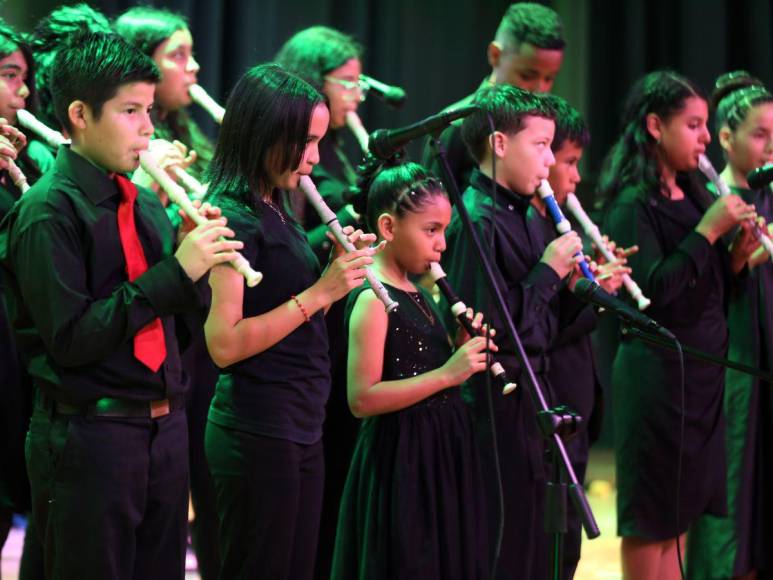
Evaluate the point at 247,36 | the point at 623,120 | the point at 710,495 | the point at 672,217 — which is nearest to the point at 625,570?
the point at 710,495

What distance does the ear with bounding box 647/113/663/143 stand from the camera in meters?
3.72

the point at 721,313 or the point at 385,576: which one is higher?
the point at 721,313

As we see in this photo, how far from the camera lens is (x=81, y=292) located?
2277 mm

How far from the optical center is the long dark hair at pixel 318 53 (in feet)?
12.2

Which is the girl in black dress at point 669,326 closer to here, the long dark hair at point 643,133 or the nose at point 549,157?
the long dark hair at point 643,133

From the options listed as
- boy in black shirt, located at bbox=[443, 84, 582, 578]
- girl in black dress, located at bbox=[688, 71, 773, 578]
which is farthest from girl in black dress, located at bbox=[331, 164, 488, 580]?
girl in black dress, located at bbox=[688, 71, 773, 578]

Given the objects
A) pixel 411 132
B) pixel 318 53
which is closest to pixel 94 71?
pixel 411 132

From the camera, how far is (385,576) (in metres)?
2.79

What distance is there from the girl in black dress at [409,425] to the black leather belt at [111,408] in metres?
0.61

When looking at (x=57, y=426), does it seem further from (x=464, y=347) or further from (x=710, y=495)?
(x=710, y=495)

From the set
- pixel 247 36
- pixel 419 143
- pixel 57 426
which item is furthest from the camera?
pixel 419 143

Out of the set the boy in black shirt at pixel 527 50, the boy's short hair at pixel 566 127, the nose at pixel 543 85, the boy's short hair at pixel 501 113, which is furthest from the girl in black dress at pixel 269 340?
the nose at pixel 543 85

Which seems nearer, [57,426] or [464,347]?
[57,426]

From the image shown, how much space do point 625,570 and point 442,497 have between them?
957mm
